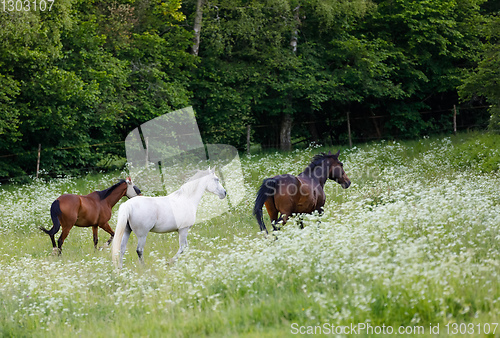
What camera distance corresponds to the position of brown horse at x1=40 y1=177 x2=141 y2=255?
471 inches

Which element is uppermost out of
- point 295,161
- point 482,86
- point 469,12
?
point 469,12

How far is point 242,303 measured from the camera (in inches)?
263

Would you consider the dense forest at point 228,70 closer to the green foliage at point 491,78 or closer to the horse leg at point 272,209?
the green foliage at point 491,78

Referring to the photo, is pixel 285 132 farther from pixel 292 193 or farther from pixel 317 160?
pixel 292 193

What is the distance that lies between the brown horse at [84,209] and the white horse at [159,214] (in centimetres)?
231

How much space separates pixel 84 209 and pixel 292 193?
4.81 meters

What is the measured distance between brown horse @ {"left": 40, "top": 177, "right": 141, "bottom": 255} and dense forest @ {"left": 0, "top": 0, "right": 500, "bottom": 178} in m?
9.97

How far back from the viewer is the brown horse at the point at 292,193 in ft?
34.3

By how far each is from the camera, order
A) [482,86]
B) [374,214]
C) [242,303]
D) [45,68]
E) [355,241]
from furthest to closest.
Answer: [45,68] → [482,86] → [374,214] → [355,241] → [242,303]

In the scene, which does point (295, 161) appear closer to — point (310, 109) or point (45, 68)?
point (310, 109)

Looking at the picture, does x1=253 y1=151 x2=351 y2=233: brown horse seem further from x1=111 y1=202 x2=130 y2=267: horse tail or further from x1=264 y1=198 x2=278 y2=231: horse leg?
x1=111 y1=202 x2=130 y2=267: horse tail

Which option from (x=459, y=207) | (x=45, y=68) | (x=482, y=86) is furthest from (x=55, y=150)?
(x=459, y=207)

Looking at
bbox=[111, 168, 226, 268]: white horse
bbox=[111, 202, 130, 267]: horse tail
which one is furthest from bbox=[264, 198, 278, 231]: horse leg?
bbox=[111, 202, 130, 267]: horse tail

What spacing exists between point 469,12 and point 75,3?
2075 cm
